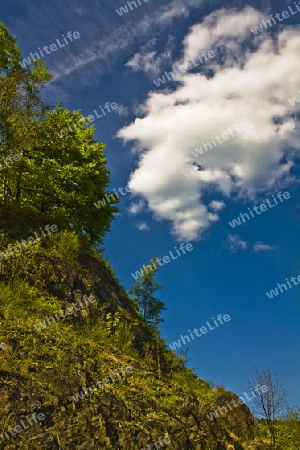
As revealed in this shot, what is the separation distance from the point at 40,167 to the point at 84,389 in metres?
14.3

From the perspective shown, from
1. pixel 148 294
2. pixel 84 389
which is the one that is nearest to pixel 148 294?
pixel 148 294

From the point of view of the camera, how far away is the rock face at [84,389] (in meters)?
7.98

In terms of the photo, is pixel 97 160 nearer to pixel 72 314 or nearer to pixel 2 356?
pixel 72 314

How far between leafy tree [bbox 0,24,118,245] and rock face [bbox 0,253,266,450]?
4439 mm

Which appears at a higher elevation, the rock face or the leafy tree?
the leafy tree

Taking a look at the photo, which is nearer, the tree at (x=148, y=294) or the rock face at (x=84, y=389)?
the rock face at (x=84, y=389)

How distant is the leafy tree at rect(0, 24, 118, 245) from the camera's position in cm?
1691

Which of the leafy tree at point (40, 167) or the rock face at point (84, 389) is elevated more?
the leafy tree at point (40, 167)

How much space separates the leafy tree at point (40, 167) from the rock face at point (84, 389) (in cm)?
444

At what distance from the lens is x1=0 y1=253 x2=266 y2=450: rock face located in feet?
26.2

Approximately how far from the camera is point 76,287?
1512 centimetres

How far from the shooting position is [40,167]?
20.5 metres

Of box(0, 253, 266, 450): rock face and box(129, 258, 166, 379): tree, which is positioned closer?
box(0, 253, 266, 450): rock face

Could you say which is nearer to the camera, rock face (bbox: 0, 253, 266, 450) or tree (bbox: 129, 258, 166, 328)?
rock face (bbox: 0, 253, 266, 450)
